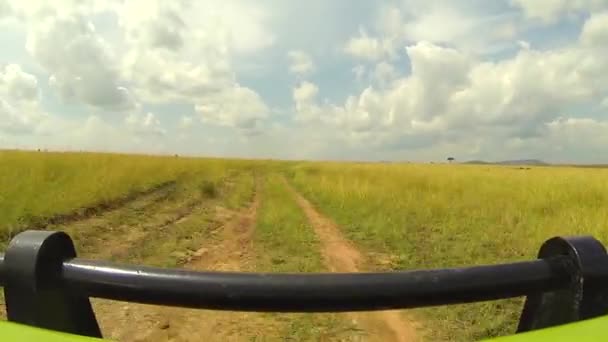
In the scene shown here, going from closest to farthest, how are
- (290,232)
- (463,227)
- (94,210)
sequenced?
(290,232)
(463,227)
(94,210)

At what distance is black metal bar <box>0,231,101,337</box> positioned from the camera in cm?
90

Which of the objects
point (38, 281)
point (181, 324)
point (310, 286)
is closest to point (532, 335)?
point (310, 286)

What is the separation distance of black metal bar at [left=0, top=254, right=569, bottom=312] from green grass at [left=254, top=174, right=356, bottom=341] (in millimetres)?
3540

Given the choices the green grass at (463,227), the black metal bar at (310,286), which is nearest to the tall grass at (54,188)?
the green grass at (463,227)

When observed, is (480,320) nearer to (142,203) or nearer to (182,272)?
(182,272)

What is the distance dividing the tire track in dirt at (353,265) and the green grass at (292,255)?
0.57ft

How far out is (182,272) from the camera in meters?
0.91

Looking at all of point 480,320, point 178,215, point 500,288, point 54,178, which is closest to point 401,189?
point 178,215

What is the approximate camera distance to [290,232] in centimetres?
951

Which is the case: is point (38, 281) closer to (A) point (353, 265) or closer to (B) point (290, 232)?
(A) point (353, 265)

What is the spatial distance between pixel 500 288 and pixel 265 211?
12289mm

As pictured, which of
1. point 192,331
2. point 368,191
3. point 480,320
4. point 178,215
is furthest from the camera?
point 368,191

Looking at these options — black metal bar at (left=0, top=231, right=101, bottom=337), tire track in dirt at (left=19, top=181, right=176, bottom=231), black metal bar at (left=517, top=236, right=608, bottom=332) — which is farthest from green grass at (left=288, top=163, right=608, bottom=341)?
tire track in dirt at (left=19, top=181, right=176, bottom=231)

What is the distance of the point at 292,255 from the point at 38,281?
6.75m
